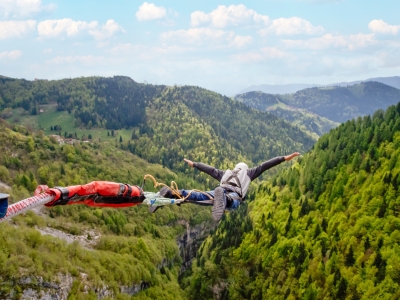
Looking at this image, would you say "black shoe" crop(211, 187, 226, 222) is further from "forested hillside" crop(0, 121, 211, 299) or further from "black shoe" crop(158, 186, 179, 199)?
"forested hillside" crop(0, 121, 211, 299)

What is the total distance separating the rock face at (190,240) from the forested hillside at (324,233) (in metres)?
14.5

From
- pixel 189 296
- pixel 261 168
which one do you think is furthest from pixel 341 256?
pixel 261 168

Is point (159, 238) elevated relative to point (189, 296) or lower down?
elevated

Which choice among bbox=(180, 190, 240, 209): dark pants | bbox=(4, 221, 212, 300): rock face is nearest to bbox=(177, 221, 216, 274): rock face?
bbox=(4, 221, 212, 300): rock face

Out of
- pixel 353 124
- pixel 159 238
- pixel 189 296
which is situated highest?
pixel 353 124

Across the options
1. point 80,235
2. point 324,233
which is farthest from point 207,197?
point 324,233

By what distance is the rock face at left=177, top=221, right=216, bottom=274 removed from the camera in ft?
444

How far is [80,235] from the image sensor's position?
3396 inches

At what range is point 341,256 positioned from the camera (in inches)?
3548

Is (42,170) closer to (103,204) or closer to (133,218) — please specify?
(133,218)

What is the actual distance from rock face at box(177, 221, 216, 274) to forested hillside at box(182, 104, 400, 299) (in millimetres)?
14504

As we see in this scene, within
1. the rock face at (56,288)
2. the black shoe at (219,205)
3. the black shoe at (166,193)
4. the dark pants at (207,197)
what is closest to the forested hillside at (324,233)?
the rock face at (56,288)

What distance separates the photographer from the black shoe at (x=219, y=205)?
1394cm

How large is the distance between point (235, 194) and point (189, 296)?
9238 centimetres
